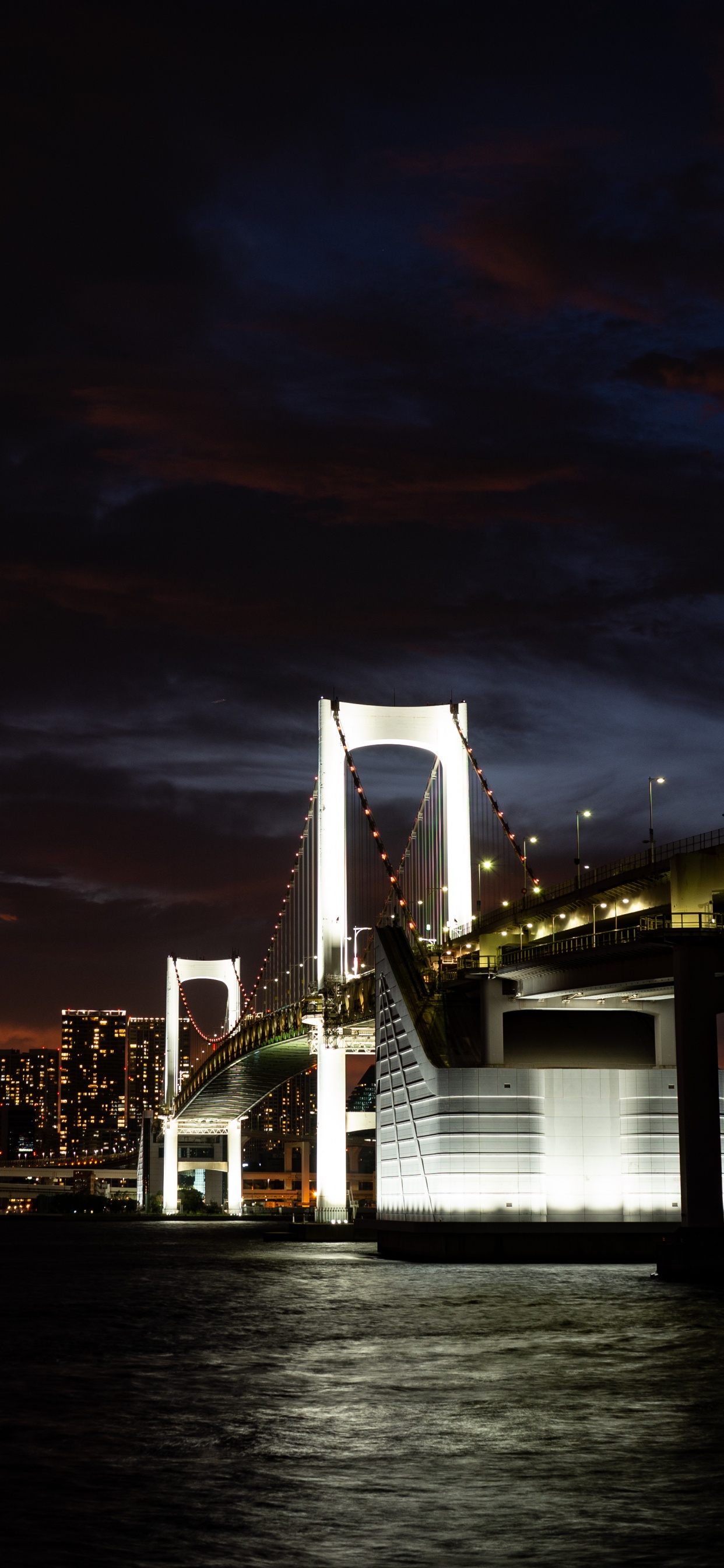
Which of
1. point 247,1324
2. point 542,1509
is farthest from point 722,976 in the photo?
point 542,1509

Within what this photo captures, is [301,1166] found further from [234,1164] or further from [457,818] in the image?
[457,818]

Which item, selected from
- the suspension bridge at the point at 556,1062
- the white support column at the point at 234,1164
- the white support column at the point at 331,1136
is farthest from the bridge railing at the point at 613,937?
the white support column at the point at 234,1164

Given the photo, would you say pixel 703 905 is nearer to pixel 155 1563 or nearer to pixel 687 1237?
pixel 687 1237

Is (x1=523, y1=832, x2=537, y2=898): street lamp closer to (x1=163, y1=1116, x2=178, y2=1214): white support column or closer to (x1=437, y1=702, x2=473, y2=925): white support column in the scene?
(x1=437, y1=702, x2=473, y2=925): white support column

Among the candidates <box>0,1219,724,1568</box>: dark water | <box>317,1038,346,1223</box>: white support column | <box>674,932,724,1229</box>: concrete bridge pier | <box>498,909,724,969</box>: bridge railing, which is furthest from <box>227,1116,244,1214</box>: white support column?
<box>0,1219,724,1568</box>: dark water

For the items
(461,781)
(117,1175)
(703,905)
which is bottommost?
(117,1175)

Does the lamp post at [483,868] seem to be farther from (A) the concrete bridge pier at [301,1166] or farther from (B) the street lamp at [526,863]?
(A) the concrete bridge pier at [301,1166]

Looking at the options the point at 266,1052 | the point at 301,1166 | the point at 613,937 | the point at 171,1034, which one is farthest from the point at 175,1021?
the point at 613,937
